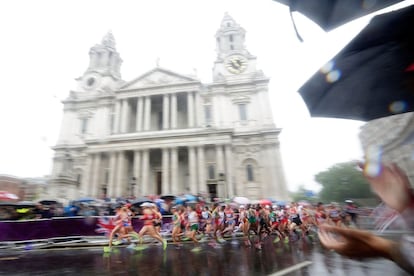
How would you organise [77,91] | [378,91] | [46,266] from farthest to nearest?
[77,91]
[46,266]
[378,91]

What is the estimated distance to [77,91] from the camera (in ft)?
124

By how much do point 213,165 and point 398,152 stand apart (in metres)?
24.2

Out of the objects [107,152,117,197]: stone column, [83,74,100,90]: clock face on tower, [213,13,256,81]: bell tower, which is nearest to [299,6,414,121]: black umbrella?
[107,152,117,197]: stone column

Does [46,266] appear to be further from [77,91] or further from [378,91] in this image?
[77,91]

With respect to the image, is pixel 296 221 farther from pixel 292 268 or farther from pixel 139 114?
pixel 139 114

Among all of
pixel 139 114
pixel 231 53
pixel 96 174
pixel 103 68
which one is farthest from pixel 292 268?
pixel 103 68

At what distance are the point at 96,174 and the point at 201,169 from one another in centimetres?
1251

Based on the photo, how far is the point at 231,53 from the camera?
35000 millimetres

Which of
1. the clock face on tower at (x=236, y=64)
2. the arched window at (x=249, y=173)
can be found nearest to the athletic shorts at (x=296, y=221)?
the arched window at (x=249, y=173)

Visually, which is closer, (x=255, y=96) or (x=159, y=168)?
(x=159, y=168)

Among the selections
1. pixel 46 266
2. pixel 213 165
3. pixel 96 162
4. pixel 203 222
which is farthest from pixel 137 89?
pixel 46 266

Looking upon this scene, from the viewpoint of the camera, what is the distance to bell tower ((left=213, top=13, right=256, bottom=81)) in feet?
112

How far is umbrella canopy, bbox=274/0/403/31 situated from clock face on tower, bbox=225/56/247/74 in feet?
110

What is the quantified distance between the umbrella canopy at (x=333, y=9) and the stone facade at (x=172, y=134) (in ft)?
73.2
